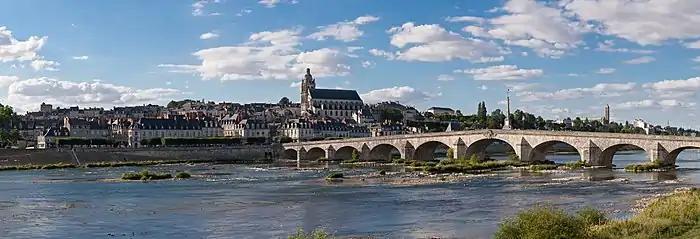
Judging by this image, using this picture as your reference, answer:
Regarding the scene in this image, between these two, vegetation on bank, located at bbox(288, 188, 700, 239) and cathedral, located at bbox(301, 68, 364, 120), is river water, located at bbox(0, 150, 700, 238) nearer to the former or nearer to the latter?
vegetation on bank, located at bbox(288, 188, 700, 239)

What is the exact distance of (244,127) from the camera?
138 m

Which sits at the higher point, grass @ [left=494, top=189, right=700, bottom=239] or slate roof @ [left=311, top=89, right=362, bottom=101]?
slate roof @ [left=311, top=89, right=362, bottom=101]

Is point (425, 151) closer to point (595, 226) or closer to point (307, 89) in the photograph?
point (595, 226)

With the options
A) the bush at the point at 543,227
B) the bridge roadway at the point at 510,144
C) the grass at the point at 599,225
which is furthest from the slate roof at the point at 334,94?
the bush at the point at 543,227

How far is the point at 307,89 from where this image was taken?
19025cm

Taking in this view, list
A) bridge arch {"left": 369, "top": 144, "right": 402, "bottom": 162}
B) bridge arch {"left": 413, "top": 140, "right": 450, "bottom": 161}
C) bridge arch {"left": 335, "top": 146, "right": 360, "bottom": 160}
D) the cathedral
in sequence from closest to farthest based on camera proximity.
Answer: bridge arch {"left": 413, "top": 140, "right": 450, "bottom": 161} → bridge arch {"left": 369, "top": 144, "right": 402, "bottom": 162} → bridge arch {"left": 335, "top": 146, "right": 360, "bottom": 160} → the cathedral

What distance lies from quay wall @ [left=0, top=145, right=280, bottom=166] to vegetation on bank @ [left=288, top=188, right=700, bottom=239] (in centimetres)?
7092

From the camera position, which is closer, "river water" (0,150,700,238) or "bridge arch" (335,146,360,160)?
"river water" (0,150,700,238)

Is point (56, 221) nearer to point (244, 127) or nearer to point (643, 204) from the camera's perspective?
point (643, 204)

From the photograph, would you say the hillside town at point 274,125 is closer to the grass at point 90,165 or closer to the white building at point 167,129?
the white building at point 167,129

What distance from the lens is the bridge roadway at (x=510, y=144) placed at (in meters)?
55.8

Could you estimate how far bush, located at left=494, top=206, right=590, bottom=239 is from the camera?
776 inches

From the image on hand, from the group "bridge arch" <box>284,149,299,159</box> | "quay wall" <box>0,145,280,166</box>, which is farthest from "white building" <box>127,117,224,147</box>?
"bridge arch" <box>284,149,299,159</box>

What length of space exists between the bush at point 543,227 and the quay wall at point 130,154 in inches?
2862
